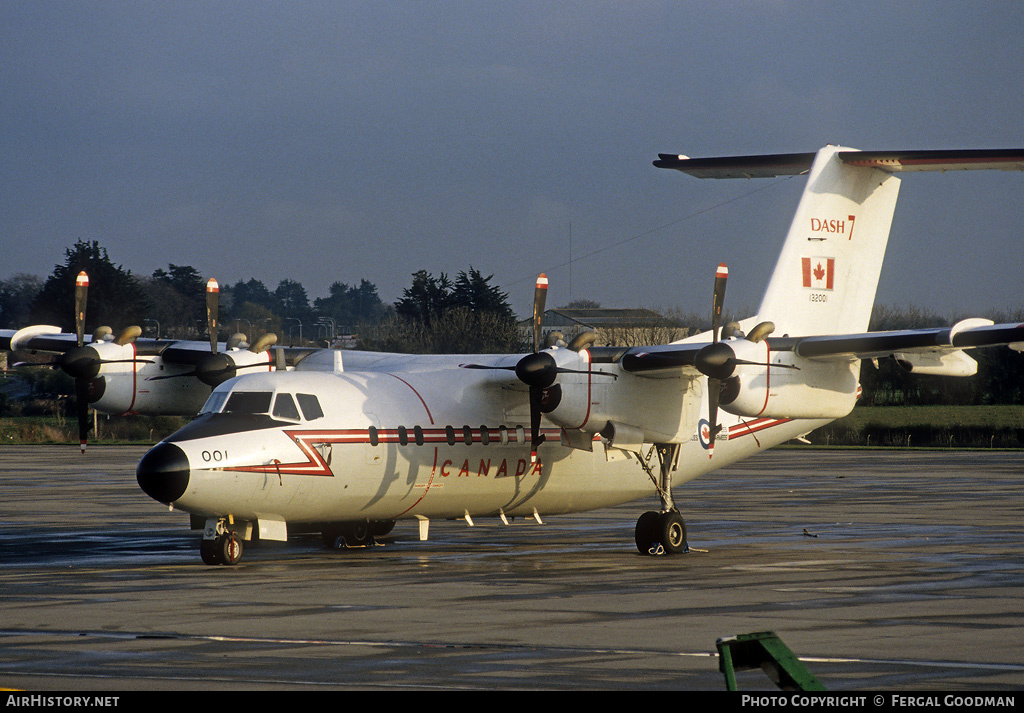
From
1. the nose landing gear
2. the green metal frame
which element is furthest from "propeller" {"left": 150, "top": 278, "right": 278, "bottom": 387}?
the green metal frame

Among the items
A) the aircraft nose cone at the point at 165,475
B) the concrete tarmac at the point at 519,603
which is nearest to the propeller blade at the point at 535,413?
the concrete tarmac at the point at 519,603

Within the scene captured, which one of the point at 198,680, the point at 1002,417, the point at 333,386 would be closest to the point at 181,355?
the point at 333,386

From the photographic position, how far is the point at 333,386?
1830 cm

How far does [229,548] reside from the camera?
57.4 ft

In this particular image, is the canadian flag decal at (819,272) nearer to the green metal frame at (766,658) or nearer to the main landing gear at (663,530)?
the main landing gear at (663,530)

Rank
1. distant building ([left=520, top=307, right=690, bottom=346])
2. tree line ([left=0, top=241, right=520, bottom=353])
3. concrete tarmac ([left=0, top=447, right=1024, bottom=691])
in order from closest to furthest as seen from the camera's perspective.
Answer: concrete tarmac ([left=0, top=447, right=1024, bottom=691]) → tree line ([left=0, top=241, right=520, bottom=353]) → distant building ([left=520, top=307, right=690, bottom=346])

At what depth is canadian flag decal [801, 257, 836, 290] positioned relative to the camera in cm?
2175

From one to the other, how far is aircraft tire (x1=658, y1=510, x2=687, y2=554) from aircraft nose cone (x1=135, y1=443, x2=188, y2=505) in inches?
298

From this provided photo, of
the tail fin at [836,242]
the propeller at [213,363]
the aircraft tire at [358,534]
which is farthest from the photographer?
the tail fin at [836,242]

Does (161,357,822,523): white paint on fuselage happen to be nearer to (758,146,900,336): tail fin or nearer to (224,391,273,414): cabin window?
(224,391,273,414): cabin window

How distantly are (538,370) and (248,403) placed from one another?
4.16 meters

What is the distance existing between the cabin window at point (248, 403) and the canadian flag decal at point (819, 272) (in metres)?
9.67

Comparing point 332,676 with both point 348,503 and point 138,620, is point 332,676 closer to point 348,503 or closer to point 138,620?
point 138,620

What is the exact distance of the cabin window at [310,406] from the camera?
17.7 meters
